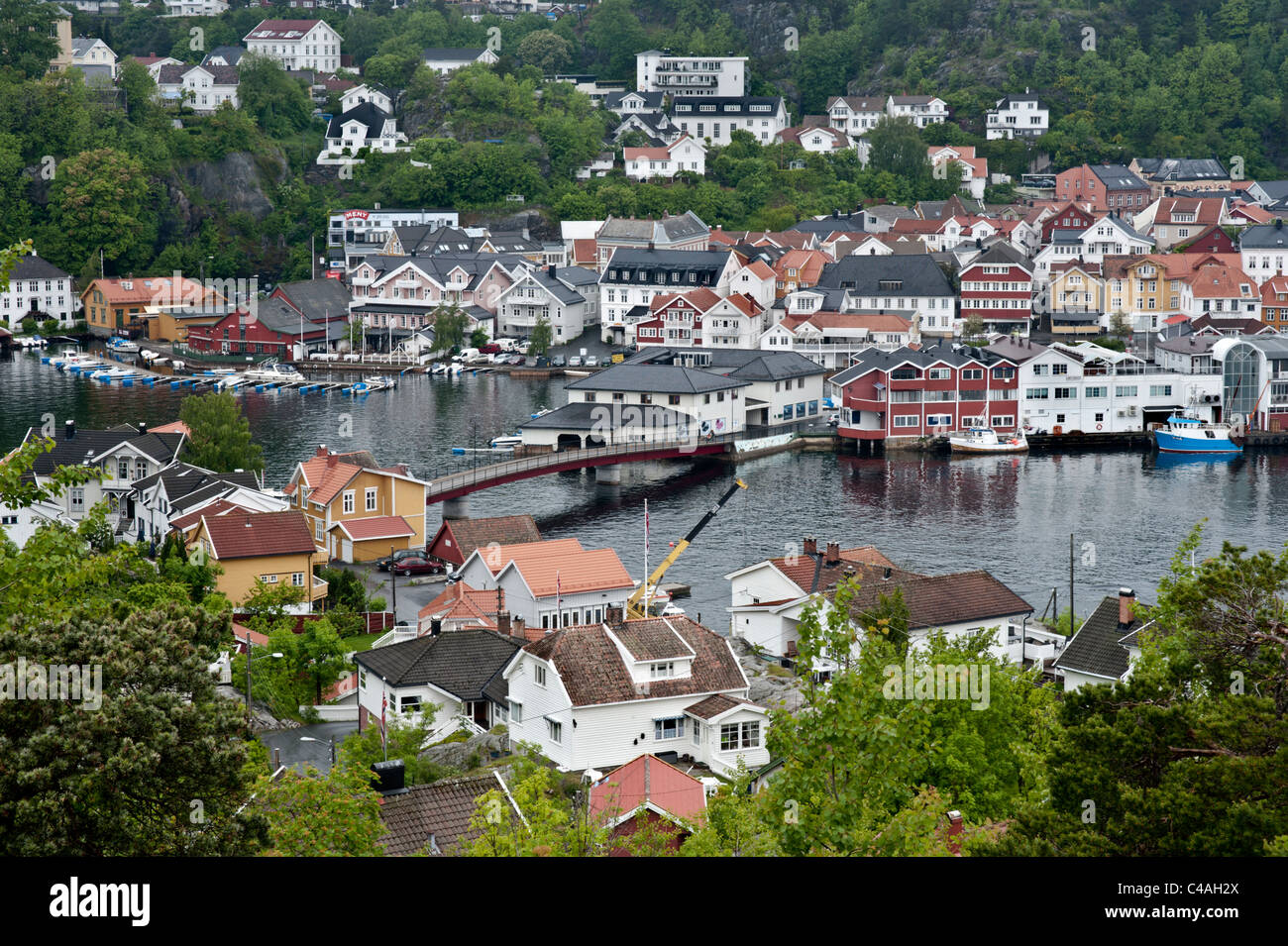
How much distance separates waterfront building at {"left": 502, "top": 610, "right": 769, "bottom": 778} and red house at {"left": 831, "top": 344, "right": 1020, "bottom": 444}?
26.6 metres

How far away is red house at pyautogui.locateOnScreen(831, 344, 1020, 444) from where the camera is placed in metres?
44.4

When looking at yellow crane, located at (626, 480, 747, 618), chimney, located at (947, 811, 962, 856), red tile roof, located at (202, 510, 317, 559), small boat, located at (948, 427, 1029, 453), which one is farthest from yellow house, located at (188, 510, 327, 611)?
small boat, located at (948, 427, 1029, 453)

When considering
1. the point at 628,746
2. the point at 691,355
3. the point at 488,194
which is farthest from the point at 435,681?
the point at 488,194

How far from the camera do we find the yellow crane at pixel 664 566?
24031 mm

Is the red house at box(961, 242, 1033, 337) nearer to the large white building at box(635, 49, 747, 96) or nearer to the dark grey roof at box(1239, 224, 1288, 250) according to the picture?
the dark grey roof at box(1239, 224, 1288, 250)

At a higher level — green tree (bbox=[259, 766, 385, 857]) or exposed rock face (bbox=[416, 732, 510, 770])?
green tree (bbox=[259, 766, 385, 857])

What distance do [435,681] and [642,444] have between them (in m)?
22.1

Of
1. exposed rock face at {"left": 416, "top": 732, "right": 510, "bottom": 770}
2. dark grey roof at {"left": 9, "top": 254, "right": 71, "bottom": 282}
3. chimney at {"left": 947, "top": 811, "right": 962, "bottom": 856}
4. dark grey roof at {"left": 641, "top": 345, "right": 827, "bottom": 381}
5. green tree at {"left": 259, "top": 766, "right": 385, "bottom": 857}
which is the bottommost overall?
exposed rock face at {"left": 416, "top": 732, "right": 510, "bottom": 770}

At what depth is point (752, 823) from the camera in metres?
9.40

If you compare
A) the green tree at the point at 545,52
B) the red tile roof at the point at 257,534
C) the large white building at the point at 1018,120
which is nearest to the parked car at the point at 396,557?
the red tile roof at the point at 257,534

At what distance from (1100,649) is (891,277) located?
126 feet

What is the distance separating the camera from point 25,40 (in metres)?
75.1

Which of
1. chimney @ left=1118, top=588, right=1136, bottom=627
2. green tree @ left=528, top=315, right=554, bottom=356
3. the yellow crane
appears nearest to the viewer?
chimney @ left=1118, top=588, right=1136, bottom=627

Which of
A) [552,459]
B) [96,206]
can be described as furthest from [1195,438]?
[96,206]
